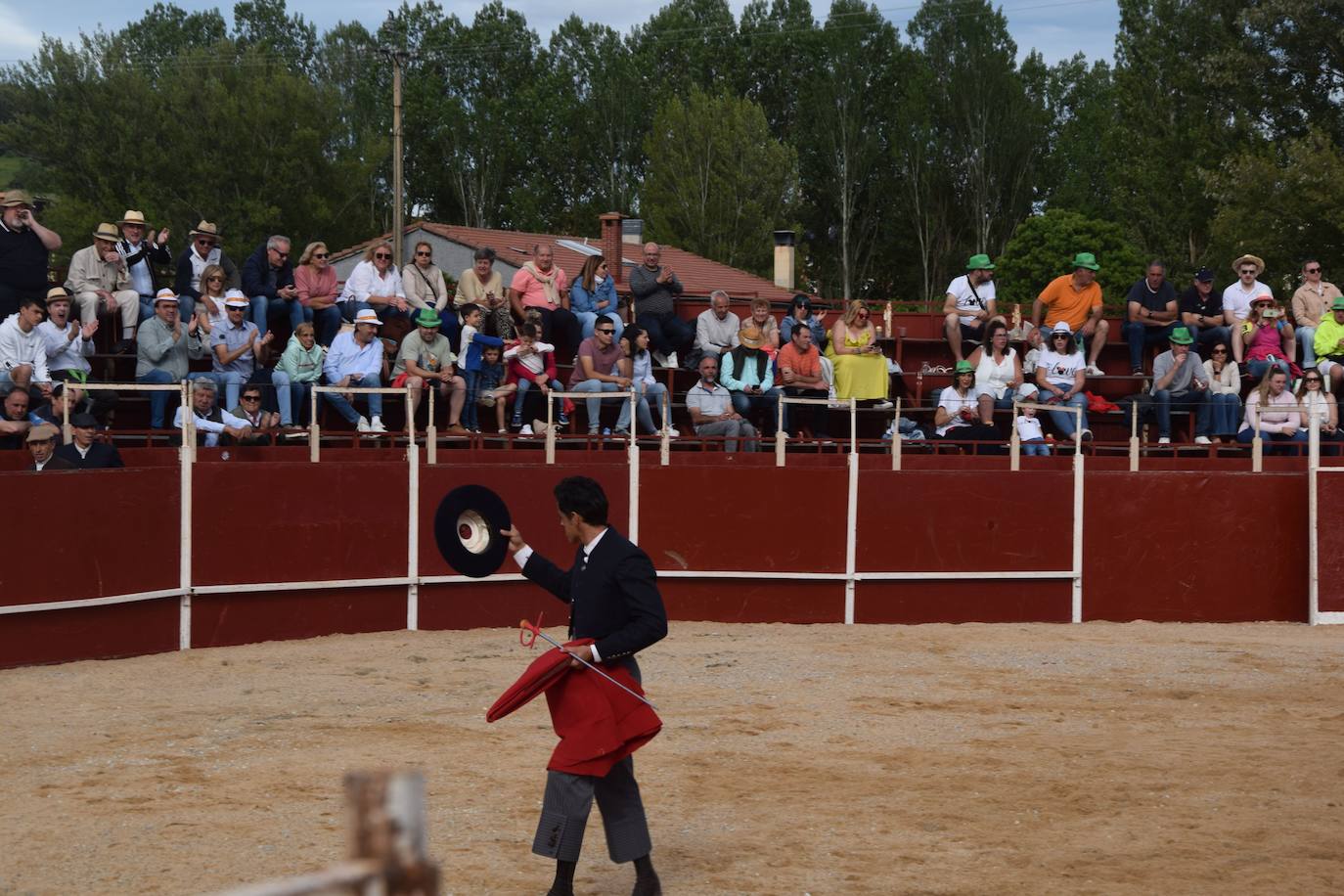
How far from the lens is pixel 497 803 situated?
787 centimetres

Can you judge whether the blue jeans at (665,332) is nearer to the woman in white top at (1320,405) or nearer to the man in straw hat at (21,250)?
the man in straw hat at (21,250)

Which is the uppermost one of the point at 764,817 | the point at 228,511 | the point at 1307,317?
the point at 1307,317

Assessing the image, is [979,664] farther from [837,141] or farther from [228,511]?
[837,141]

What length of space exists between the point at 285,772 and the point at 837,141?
52507 mm

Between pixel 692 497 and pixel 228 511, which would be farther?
pixel 692 497

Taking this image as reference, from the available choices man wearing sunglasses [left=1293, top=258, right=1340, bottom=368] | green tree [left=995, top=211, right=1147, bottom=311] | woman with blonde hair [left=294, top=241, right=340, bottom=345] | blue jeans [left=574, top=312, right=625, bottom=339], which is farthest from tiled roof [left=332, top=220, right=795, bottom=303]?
woman with blonde hair [left=294, top=241, right=340, bottom=345]

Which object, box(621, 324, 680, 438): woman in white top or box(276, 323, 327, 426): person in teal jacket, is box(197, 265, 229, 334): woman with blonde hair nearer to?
box(276, 323, 327, 426): person in teal jacket

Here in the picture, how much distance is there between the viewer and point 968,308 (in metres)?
17.3

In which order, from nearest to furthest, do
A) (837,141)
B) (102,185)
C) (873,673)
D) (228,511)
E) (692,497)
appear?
(873,673), (228,511), (692,497), (102,185), (837,141)

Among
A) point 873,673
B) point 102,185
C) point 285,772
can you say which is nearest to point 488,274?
point 873,673

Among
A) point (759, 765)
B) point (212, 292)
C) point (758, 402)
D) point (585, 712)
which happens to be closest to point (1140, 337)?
point (758, 402)

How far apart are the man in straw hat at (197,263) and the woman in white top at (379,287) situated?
115 centimetres

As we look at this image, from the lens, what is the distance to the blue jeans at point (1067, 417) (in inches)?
634

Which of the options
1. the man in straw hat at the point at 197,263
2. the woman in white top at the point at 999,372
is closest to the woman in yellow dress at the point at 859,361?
the woman in white top at the point at 999,372
